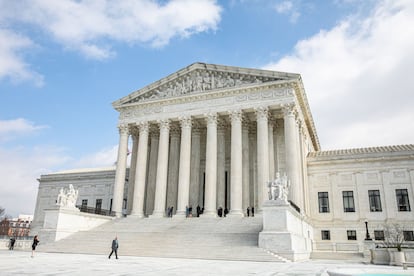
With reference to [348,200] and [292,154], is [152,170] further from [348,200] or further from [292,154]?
[348,200]

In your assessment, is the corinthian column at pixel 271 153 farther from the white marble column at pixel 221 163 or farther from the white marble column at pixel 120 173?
the white marble column at pixel 120 173

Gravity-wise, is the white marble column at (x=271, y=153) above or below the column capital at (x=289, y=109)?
below

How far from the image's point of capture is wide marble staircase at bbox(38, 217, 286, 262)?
22516 millimetres

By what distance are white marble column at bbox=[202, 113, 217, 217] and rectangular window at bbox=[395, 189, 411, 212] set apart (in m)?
19.1

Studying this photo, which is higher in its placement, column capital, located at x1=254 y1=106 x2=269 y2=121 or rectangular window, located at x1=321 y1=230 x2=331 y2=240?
column capital, located at x1=254 y1=106 x2=269 y2=121

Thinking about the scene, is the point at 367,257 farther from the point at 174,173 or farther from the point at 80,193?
the point at 80,193

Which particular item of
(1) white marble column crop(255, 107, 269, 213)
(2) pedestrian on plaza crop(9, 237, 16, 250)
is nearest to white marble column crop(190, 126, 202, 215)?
(1) white marble column crop(255, 107, 269, 213)

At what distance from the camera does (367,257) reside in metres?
26.0

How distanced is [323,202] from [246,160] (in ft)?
32.8

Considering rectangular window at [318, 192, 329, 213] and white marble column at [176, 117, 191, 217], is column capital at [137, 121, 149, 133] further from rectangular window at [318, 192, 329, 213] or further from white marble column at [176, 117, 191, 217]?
rectangular window at [318, 192, 329, 213]

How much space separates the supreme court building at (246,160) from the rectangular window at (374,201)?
10 centimetres

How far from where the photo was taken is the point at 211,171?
33875 mm

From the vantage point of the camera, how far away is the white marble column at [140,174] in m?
36.4

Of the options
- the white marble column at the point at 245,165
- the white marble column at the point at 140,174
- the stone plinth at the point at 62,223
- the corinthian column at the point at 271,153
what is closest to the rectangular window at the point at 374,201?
the corinthian column at the point at 271,153
